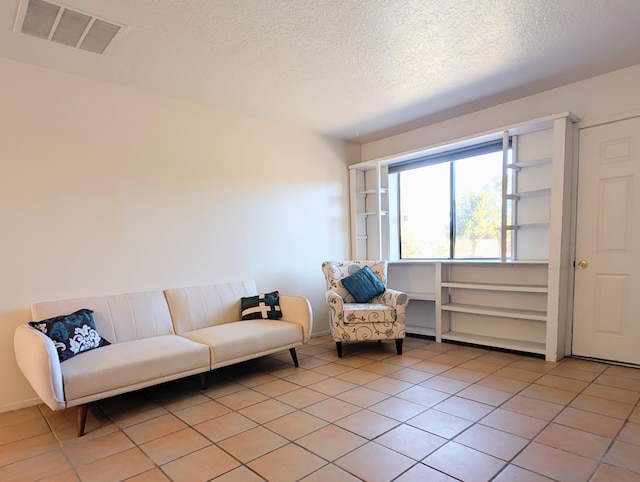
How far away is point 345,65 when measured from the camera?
280 cm

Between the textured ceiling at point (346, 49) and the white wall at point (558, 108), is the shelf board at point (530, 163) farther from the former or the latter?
the textured ceiling at point (346, 49)

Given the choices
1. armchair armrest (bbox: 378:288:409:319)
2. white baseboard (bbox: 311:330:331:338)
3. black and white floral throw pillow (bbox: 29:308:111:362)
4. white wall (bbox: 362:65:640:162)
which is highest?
white wall (bbox: 362:65:640:162)

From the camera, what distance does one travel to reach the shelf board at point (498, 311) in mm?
3336

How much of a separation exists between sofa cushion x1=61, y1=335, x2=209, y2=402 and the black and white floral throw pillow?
75mm

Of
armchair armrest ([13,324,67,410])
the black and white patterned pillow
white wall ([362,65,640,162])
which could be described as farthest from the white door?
armchair armrest ([13,324,67,410])

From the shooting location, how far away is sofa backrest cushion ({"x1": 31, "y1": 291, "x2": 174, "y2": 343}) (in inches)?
105

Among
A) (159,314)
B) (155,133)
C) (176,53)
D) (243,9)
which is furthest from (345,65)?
(159,314)

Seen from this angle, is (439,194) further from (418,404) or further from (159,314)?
(159,314)

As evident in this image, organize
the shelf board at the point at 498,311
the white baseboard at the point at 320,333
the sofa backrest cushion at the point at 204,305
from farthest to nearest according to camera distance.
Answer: the white baseboard at the point at 320,333
the shelf board at the point at 498,311
the sofa backrest cushion at the point at 204,305

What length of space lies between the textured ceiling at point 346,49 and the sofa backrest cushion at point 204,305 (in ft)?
5.96

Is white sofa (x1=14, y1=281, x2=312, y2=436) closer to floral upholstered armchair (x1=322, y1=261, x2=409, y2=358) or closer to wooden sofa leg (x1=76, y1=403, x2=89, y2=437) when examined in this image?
wooden sofa leg (x1=76, y1=403, x2=89, y2=437)

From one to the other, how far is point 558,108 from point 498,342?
232cm

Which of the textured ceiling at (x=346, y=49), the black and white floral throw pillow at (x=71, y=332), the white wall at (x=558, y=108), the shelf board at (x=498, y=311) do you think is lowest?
the shelf board at (x=498, y=311)

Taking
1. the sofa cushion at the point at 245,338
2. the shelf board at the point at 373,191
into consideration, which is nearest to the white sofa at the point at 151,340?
the sofa cushion at the point at 245,338
